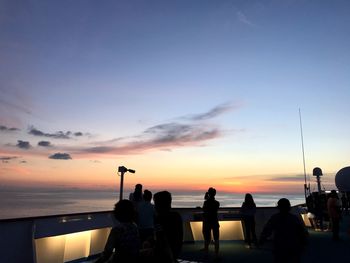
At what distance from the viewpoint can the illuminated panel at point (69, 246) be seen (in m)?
6.86

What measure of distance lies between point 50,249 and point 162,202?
4.36 m

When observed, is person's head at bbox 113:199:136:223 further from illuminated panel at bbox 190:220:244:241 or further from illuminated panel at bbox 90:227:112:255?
illuminated panel at bbox 190:220:244:241

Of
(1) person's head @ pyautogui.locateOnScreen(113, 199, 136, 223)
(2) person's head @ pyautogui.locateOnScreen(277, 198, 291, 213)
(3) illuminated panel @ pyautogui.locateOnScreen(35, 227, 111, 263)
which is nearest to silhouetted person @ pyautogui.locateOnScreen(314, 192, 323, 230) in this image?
(3) illuminated panel @ pyautogui.locateOnScreen(35, 227, 111, 263)

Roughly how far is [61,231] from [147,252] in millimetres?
4623

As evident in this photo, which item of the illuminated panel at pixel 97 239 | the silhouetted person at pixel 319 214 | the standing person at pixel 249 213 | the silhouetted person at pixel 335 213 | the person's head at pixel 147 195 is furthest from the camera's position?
the silhouetted person at pixel 319 214

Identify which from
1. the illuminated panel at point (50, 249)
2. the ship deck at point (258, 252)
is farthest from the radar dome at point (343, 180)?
the illuminated panel at point (50, 249)

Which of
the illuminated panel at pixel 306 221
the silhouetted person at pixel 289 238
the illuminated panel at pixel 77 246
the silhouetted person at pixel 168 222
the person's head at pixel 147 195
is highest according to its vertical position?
the person's head at pixel 147 195

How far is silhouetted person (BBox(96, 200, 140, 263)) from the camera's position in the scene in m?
3.21

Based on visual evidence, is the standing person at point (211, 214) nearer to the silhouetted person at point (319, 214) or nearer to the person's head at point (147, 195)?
the person's head at point (147, 195)

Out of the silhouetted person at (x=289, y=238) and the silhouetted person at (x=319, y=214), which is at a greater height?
the silhouetted person at (x=289, y=238)

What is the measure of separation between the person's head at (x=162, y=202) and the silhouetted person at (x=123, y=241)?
406mm

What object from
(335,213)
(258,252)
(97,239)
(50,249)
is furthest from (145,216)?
(335,213)

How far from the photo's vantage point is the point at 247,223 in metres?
10.1

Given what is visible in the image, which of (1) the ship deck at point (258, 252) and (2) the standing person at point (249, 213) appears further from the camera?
(2) the standing person at point (249, 213)
